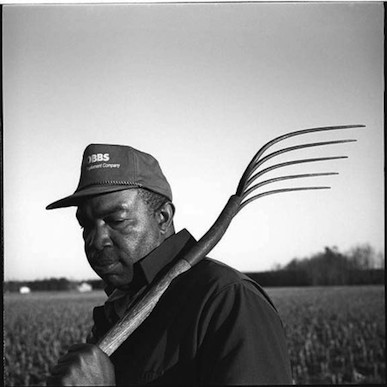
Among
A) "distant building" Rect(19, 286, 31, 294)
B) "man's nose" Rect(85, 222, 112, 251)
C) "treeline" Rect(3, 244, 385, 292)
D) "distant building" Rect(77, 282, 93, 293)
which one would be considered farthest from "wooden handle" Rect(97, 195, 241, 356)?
"distant building" Rect(77, 282, 93, 293)

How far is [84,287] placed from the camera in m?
3.95

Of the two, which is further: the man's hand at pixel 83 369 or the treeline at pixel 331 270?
the treeline at pixel 331 270

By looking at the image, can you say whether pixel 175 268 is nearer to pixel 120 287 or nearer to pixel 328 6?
pixel 120 287

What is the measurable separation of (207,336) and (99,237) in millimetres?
294

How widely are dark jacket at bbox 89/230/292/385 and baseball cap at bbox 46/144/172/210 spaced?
142 millimetres

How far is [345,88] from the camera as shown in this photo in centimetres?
307

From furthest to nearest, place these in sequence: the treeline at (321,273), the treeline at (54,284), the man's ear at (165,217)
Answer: the treeline at (54,284)
the treeline at (321,273)
the man's ear at (165,217)

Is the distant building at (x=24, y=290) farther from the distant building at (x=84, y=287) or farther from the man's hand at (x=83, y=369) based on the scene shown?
the man's hand at (x=83, y=369)

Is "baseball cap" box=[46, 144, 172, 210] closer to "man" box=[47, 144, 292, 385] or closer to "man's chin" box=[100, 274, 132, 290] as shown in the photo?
"man" box=[47, 144, 292, 385]

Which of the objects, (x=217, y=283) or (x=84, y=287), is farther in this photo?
(x=84, y=287)

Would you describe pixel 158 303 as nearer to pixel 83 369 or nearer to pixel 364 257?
pixel 83 369

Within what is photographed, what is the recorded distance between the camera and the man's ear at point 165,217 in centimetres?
130

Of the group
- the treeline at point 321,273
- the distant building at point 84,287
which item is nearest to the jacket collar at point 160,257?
the treeline at point 321,273

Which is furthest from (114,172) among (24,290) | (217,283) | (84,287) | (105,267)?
(84,287)
